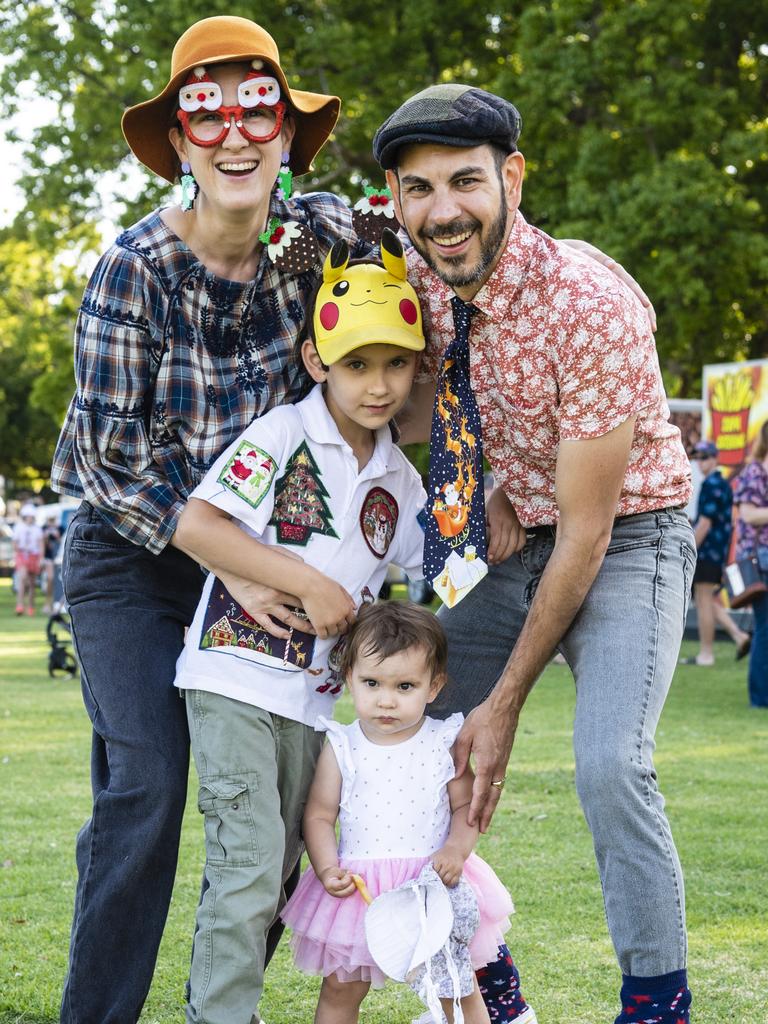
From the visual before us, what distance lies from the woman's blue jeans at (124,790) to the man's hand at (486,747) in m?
0.75

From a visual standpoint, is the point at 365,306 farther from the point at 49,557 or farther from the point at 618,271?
the point at 49,557

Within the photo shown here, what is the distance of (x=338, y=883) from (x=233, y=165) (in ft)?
6.28

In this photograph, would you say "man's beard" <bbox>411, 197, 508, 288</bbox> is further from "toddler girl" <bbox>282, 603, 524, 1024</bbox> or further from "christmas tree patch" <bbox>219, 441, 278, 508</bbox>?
"toddler girl" <bbox>282, 603, 524, 1024</bbox>

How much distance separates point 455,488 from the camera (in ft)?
12.5

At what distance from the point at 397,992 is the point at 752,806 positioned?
10.4ft

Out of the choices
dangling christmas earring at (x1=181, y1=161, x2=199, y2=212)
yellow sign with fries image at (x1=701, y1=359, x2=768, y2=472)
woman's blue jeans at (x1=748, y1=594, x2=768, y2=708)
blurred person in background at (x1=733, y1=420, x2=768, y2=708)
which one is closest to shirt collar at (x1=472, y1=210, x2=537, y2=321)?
dangling christmas earring at (x1=181, y1=161, x2=199, y2=212)

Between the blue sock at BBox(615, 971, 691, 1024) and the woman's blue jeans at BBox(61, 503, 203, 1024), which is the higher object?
Result: the woman's blue jeans at BBox(61, 503, 203, 1024)

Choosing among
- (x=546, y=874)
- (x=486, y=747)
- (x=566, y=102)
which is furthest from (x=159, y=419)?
(x=566, y=102)

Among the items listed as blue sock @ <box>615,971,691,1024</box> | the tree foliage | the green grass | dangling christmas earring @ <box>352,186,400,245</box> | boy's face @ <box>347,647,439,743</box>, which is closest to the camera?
blue sock @ <box>615,971,691,1024</box>

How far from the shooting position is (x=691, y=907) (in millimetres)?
5504

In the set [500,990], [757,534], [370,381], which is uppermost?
[370,381]

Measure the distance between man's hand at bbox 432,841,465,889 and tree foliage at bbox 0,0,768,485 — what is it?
14.5 metres

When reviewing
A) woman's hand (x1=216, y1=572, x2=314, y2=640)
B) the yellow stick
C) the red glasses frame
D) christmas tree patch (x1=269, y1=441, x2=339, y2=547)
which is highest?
the red glasses frame

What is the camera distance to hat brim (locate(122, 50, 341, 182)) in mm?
3822
